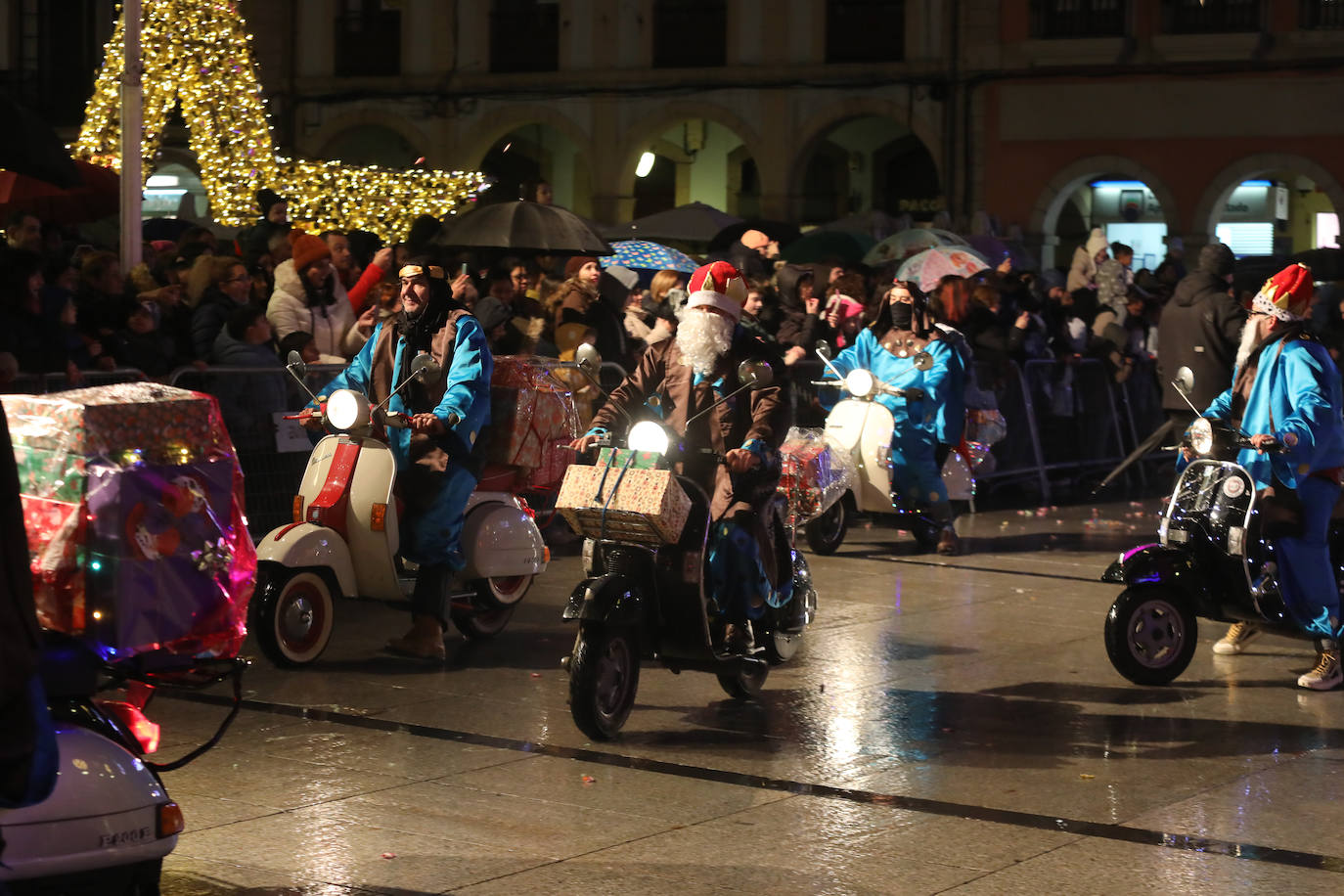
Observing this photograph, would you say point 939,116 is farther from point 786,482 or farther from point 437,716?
point 437,716

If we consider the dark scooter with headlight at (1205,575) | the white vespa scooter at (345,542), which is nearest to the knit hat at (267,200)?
the white vespa scooter at (345,542)

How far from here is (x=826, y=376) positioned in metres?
14.2

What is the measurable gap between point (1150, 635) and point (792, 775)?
95.2 inches

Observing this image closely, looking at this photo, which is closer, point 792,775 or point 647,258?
point 792,775

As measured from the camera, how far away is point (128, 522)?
5008mm

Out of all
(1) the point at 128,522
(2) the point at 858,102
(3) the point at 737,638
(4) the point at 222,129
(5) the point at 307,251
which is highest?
(2) the point at 858,102

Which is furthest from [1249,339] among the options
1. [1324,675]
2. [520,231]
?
[520,231]

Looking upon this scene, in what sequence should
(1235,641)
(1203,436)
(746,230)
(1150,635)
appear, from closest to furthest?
(1203,436) < (1150,635) < (1235,641) < (746,230)

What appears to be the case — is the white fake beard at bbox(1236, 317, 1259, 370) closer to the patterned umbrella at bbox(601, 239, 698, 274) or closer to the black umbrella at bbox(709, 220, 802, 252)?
the patterned umbrella at bbox(601, 239, 698, 274)

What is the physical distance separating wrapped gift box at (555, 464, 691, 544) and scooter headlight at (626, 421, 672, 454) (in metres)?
0.12

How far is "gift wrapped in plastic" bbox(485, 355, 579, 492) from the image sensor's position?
9500mm

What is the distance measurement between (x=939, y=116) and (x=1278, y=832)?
2562 centimetres

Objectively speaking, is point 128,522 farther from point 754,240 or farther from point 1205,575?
point 754,240

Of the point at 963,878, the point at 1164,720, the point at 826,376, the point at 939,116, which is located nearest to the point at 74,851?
the point at 963,878
